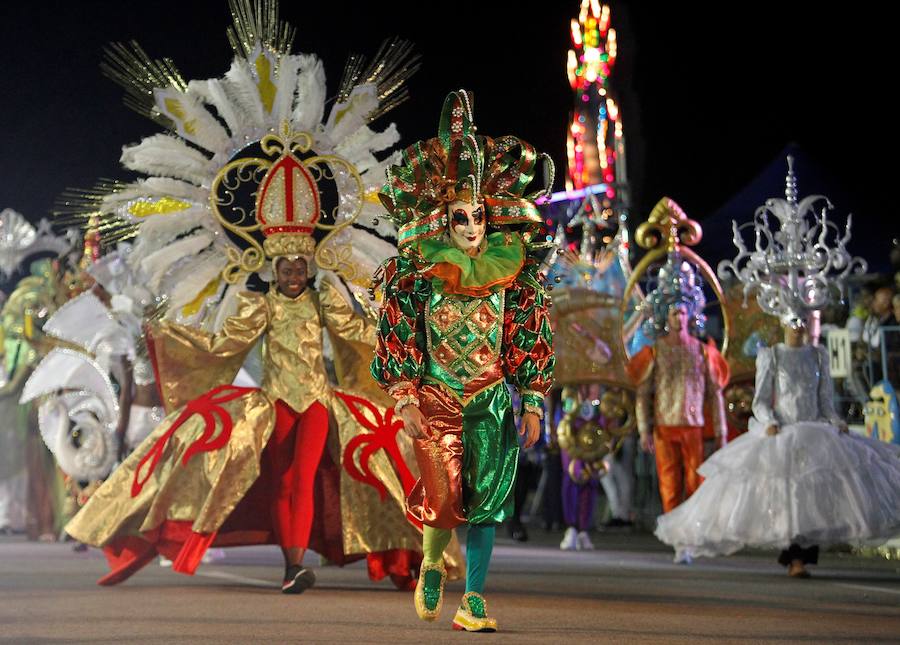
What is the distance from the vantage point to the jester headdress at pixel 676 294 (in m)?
11.3

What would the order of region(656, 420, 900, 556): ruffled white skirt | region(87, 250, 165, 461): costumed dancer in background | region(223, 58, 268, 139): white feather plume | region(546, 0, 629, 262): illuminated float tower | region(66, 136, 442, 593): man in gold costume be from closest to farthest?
1. region(66, 136, 442, 593): man in gold costume
2. region(223, 58, 268, 139): white feather plume
3. region(656, 420, 900, 556): ruffled white skirt
4. region(87, 250, 165, 461): costumed dancer in background
5. region(546, 0, 629, 262): illuminated float tower

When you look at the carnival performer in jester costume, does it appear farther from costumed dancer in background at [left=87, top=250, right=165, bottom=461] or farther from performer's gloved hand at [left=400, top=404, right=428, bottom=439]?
costumed dancer in background at [left=87, top=250, right=165, bottom=461]

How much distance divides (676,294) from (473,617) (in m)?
6.17

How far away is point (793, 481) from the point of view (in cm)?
862

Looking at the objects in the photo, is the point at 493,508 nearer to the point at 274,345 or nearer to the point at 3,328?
the point at 274,345

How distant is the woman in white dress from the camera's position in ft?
27.5

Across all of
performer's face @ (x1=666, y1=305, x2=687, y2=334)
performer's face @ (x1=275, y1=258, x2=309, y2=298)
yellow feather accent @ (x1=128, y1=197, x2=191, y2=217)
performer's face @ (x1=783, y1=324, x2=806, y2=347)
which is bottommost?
performer's face @ (x1=783, y1=324, x2=806, y2=347)

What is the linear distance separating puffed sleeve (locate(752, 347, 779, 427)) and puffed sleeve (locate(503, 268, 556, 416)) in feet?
11.7

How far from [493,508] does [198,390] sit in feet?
9.27

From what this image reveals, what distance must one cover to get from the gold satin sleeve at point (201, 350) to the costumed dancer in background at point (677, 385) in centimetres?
421

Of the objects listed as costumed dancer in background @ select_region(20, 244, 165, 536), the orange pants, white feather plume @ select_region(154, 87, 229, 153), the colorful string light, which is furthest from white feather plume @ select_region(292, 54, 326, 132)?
the colorful string light

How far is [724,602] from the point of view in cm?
688

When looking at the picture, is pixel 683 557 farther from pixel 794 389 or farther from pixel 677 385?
pixel 677 385

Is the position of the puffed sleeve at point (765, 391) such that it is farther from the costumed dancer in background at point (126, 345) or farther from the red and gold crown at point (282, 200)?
the costumed dancer in background at point (126, 345)
